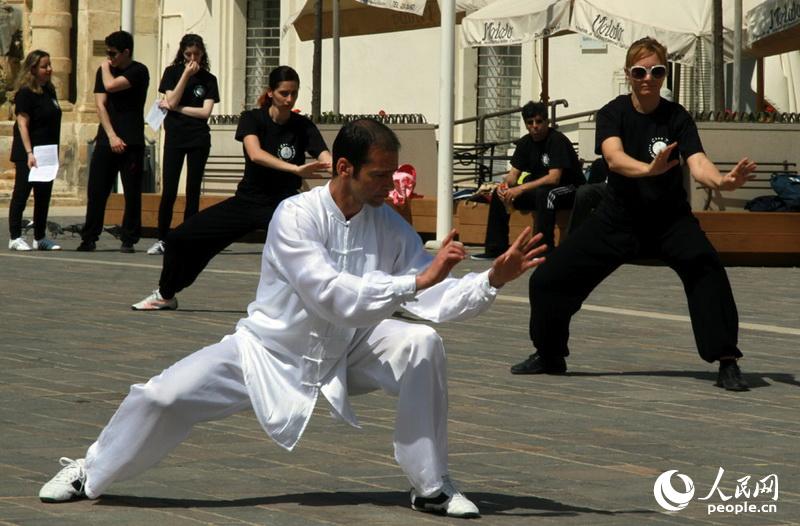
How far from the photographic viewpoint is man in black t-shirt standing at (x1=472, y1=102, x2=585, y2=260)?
17656mm

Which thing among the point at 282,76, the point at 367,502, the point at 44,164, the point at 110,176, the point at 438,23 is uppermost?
the point at 438,23

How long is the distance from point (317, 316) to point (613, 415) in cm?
265

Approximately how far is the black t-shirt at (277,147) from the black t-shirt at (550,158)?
5681 millimetres

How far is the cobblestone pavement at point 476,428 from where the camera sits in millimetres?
6320

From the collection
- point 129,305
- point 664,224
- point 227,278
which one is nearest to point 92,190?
point 227,278

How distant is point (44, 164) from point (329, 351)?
12.3 metres

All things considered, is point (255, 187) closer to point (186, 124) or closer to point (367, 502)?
point (186, 124)

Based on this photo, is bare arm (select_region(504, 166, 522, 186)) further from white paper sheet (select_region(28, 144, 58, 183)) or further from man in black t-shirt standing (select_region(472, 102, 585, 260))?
white paper sheet (select_region(28, 144, 58, 183))

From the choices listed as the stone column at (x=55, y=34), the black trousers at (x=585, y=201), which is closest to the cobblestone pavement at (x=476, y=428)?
the black trousers at (x=585, y=201)

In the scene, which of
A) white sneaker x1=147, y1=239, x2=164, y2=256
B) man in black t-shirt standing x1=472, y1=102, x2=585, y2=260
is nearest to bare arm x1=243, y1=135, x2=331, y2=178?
man in black t-shirt standing x1=472, y1=102, x2=585, y2=260

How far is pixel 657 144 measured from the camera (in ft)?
32.2

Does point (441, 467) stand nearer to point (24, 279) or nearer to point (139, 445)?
point (139, 445)

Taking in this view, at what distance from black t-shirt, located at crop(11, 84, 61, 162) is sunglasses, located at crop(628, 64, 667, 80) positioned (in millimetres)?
9719

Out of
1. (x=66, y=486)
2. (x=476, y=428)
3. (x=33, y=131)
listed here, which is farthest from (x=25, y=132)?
(x=66, y=486)
